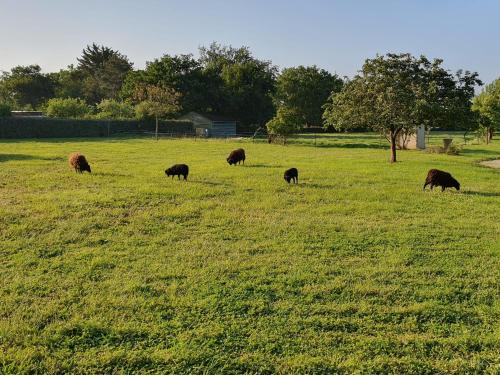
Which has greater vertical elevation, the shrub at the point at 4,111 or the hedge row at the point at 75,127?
the shrub at the point at 4,111

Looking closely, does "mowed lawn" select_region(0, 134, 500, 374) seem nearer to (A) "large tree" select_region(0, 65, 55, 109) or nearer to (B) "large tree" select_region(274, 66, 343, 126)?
(B) "large tree" select_region(274, 66, 343, 126)

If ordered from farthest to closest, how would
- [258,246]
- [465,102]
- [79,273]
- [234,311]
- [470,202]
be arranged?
1. [465,102]
2. [470,202]
3. [258,246]
4. [79,273]
5. [234,311]

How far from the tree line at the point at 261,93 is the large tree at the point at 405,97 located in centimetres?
5

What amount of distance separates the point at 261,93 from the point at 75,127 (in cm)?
3127

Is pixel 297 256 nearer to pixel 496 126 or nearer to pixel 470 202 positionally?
pixel 470 202

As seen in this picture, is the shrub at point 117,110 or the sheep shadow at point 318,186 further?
the shrub at point 117,110

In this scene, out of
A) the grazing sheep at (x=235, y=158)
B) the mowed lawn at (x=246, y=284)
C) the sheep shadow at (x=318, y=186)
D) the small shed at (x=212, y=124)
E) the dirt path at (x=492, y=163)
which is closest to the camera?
the mowed lawn at (x=246, y=284)

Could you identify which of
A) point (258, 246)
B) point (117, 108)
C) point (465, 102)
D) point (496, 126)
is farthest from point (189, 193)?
point (117, 108)

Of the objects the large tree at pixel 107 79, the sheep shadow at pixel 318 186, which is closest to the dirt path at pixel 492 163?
the sheep shadow at pixel 318 186

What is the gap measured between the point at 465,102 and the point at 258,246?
17.2 m

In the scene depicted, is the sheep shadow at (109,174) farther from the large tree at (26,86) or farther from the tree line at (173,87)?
the large tree at (26,86)

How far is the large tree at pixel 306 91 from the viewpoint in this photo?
8050 cm

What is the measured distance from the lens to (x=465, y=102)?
20297 mm

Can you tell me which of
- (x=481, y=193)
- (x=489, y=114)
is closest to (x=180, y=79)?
(x=489, y=114)
